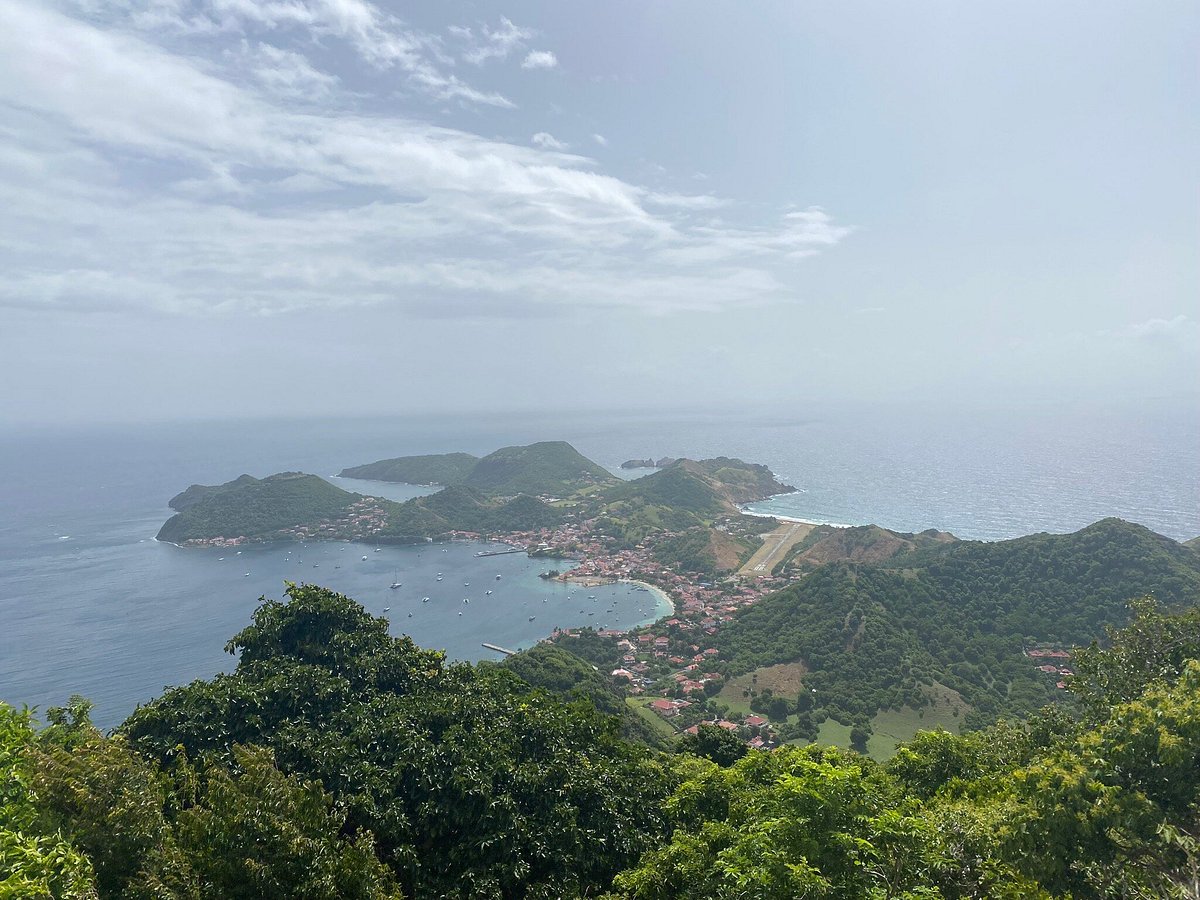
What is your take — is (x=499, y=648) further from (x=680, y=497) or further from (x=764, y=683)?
(x=680, y=497)

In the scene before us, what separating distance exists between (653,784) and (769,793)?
5.69 meters

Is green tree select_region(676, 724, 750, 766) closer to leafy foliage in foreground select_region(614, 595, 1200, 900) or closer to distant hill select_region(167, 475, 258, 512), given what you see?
leafy foliage in foreground select_region(614, 595, 1200, 900)

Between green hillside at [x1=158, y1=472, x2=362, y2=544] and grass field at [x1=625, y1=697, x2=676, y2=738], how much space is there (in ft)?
226

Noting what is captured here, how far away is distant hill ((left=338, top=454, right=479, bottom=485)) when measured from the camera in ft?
437

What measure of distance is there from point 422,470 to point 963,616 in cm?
11637

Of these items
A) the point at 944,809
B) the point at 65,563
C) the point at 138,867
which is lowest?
the point at 65,563

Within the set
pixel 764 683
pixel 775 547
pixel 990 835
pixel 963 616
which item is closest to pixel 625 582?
pixel 775 547

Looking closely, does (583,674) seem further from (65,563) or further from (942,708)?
(65,563)

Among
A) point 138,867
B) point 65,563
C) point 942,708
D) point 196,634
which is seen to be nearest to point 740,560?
point 942,708

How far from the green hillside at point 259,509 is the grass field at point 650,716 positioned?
69.0 metres

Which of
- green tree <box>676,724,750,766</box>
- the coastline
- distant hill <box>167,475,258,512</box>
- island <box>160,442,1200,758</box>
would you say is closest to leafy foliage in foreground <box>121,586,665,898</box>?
green tree <box>676,724,750,766</box>

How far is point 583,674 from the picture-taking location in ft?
136

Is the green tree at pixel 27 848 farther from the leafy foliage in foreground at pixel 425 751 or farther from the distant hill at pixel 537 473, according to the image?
the distant hill at pixel 537 473

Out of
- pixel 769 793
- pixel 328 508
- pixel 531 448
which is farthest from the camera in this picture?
pixel 531 448
